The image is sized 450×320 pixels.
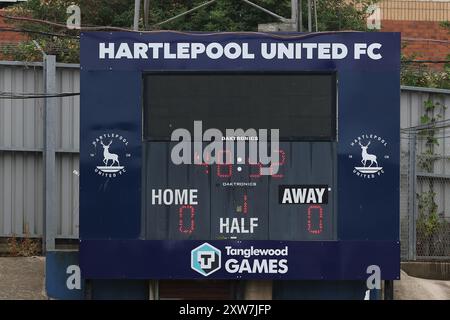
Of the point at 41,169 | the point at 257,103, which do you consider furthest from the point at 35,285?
the point at 257,103

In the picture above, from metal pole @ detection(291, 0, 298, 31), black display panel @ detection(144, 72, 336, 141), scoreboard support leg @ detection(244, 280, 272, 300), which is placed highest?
metal pole @ detection(291, 0, 298, 31)

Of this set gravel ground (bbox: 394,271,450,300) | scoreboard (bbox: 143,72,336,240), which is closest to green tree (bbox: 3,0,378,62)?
scoreboard (bbox: 143,72,336,240)

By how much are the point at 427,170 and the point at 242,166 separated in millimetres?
6119

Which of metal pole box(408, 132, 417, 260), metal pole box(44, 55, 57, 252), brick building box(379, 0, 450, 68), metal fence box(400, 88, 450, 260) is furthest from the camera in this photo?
brick building box(379, 0, 450, 68)

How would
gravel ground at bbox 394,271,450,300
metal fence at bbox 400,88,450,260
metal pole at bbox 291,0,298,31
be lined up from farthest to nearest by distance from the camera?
1. metal fence at bbox 400,88,450,260
2. gravel ground at bbox 394,271,450,300
3. metal pole at bbox 291,0,298,31

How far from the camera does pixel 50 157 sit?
17.3m

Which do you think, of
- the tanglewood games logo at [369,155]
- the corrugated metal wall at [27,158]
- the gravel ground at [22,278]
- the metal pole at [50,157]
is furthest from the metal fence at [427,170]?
the gravel ground at [22,278]

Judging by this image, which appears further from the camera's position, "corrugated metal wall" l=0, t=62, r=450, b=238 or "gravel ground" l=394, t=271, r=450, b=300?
"corrugated metal wall" l=0, t=62, r=450, b=238

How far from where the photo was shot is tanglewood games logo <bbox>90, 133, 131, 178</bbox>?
13.1 meters

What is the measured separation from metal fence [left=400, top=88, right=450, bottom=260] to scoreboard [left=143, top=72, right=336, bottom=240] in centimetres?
499

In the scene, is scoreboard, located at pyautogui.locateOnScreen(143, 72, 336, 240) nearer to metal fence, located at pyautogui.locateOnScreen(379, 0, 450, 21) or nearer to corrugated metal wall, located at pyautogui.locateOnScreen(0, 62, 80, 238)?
corrugated metal wall, located at pyautogui.locateOnScreen(0, 62, 80, 238)

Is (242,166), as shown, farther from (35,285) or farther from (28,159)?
(28,159)
